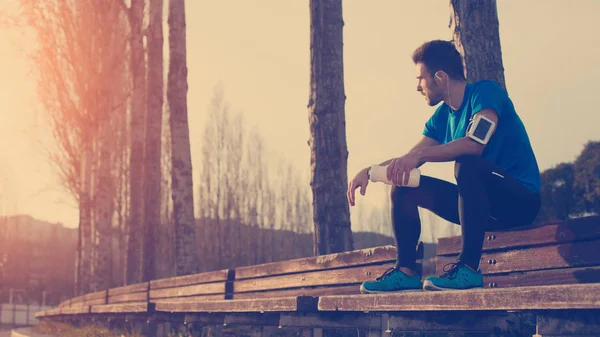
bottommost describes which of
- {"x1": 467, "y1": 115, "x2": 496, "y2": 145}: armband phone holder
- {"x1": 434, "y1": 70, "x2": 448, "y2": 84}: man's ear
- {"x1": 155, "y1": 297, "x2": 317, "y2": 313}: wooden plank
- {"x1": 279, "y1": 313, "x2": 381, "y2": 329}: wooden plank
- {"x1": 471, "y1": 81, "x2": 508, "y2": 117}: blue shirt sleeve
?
{"x1": 279, "y1": 313, "x2": 381, "y2": 329}: wooden plank

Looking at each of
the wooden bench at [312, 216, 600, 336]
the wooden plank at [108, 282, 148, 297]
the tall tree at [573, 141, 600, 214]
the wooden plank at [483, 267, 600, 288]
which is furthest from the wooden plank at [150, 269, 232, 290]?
the tall tree at [573, 141, 600, 214]

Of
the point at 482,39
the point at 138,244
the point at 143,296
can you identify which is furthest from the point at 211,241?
the point at 482,39

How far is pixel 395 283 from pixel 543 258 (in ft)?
2.96

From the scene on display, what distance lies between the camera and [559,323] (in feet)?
11.6

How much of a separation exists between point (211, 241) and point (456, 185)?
32.8m

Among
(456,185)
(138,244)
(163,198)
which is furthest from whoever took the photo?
(163,198)

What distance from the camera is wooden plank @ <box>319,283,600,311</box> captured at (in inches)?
127

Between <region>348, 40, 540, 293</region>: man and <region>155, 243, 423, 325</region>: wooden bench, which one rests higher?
<region>348, 40, 540, 293</region>: man

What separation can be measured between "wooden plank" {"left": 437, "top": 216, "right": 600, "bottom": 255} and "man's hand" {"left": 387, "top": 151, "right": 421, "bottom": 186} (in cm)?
50

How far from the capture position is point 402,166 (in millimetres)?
4391

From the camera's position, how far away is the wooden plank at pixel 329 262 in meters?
5.36

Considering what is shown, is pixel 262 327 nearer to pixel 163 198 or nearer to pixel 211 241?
pixel 163 198

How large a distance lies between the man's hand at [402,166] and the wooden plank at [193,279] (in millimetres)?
4136

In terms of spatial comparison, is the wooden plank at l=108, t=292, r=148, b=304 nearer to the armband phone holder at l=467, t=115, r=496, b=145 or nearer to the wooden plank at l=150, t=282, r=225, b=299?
the wooden plank at l=150, t=282, r=225, b=299
